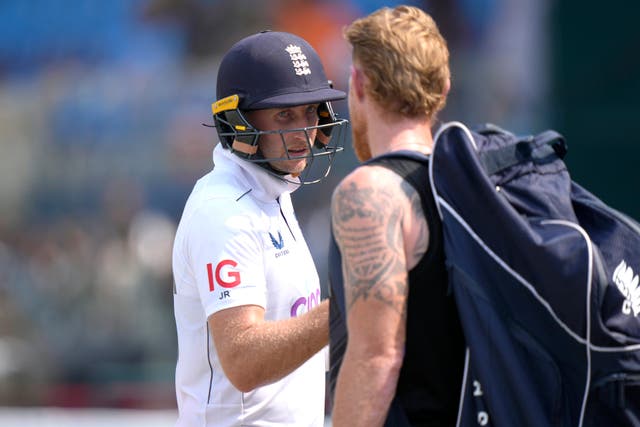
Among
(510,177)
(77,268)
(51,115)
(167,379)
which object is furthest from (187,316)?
(51,115)

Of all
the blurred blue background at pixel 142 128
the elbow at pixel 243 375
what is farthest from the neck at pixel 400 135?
the blurred blue background at pixel 142 128

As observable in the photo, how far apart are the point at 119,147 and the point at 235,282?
32.2 feet

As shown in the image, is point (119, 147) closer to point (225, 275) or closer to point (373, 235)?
point (225, 275)

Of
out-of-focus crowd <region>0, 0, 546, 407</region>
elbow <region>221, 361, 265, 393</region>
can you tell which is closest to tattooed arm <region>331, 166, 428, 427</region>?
elbow <region>221, 361, 265, 393</region>

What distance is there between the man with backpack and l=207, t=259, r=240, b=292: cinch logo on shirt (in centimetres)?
48

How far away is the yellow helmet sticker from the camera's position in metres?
3.44

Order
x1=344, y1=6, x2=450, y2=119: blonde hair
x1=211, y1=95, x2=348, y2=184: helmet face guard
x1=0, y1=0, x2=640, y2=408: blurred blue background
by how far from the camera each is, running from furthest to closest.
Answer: x1=0, y1=0, x2=640, y2=408: blurred blue background → x1=211, y1=95, x2=348, y2=184: helmet face guard → x1=344, y1=6, x2=450, y2=119: blonde hair

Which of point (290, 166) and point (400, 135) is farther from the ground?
point (400, 135)

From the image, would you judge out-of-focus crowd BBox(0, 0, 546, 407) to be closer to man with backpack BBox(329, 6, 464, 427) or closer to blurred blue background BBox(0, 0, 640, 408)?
blurred blue background BBox(0, 0, 640, 408)

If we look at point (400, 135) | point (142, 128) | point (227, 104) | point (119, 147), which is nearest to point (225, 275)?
point (227, 104)

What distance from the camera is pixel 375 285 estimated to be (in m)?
2.56

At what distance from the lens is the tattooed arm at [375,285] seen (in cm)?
255

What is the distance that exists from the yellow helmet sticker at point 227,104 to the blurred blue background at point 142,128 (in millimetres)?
6863

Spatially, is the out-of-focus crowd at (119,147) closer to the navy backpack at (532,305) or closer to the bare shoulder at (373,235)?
the bare shoulder at (373,235)
